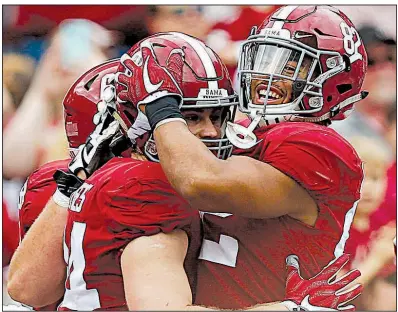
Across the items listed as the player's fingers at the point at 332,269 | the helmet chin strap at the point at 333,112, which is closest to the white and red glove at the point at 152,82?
the helmet chin strap at the point at 333,112

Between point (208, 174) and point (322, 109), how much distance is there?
0.48m

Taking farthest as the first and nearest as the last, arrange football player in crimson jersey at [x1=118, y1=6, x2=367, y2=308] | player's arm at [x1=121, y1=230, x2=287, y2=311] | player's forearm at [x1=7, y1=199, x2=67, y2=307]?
player's forearm at [x1=7, y1=199, x2=67, y2=307] < football player in crimson jersey at [x1=118, y1=6, x2=367, y2=308] < player's arm at [x1=121, y1=230, x2=287, y2=311]

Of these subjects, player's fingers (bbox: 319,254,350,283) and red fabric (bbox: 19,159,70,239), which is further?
red fabric (bbox: 19,159,70,239)

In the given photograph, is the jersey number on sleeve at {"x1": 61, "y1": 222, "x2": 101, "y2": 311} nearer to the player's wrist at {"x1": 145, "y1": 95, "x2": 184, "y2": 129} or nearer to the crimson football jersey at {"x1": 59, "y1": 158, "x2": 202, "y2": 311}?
the crimson football jersey at {"x1": 59, "y1": 158, "x2": 202, "y2": 311}

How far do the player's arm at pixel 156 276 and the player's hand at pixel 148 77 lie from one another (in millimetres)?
294

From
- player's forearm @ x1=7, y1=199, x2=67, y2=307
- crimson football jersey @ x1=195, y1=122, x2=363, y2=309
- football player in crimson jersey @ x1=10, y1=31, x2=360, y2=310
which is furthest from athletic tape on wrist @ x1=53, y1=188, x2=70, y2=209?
crimson football jersey @ x1=195, y1=122, x2=363, y2=309

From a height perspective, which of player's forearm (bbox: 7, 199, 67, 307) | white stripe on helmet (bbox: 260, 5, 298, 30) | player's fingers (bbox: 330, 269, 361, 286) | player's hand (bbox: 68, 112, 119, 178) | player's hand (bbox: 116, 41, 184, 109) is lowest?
player's forearm (bbox: 7, 199, 67, 307)

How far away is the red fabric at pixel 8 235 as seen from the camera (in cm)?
271

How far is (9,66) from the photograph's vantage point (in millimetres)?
2777

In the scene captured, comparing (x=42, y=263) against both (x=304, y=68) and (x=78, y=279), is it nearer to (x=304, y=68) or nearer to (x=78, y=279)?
(x=78, y=279)

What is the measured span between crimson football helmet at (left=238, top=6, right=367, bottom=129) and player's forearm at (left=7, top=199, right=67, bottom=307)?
54 cm

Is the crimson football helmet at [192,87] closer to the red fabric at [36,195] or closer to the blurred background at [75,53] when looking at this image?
the red fabric at [36,195]

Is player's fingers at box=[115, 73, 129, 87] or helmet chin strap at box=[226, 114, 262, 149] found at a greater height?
player's fingers at box=[115, 73, 129, 87]

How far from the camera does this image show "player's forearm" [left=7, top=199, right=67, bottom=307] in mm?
1854
